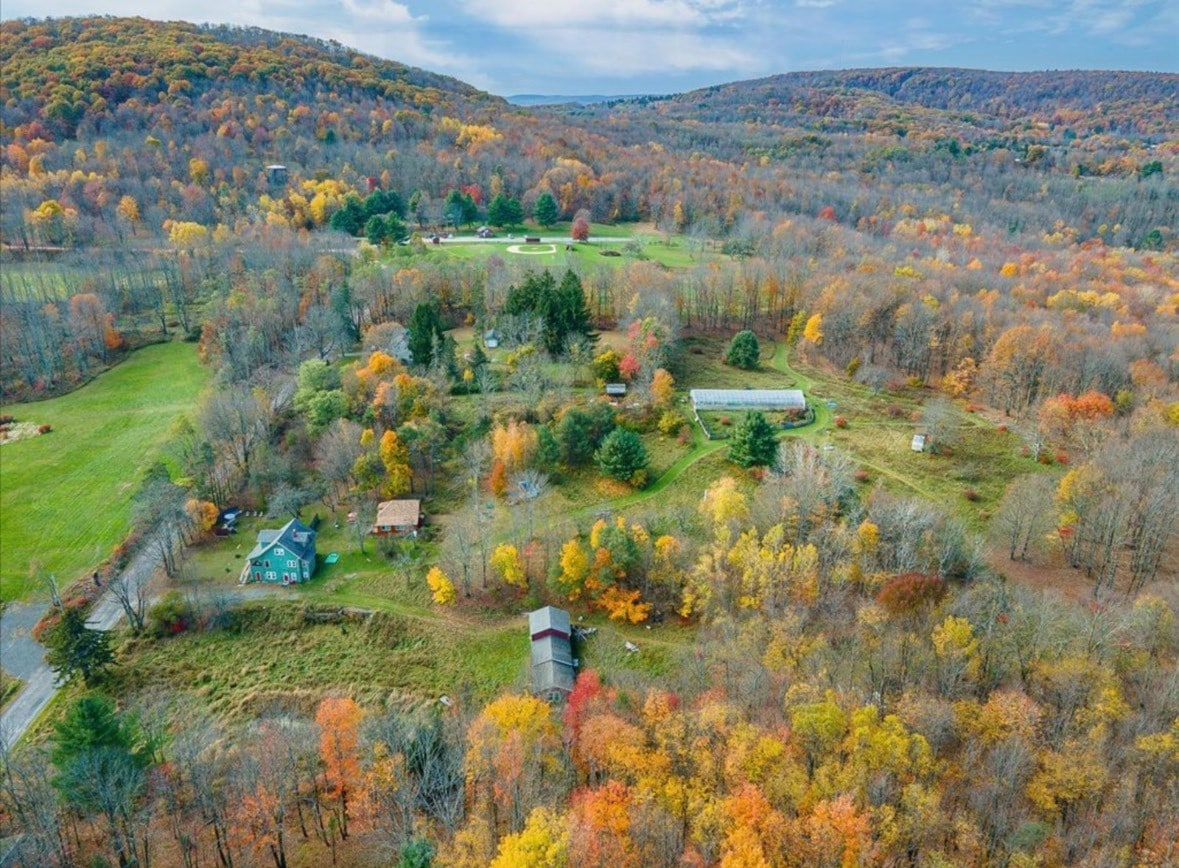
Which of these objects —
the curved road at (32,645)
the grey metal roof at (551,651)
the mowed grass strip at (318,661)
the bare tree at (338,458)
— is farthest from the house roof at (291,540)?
the grey metal roof at (551,651)

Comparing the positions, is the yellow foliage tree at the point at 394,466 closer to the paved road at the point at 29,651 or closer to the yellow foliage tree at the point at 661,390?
the paved road at the point at 29,651

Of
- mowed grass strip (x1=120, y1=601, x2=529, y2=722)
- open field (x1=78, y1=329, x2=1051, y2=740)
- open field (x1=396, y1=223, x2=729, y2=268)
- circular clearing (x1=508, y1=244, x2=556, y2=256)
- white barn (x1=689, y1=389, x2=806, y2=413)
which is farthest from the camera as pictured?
circular clearing (x1=508, y1=244, x2=556, y2=256)

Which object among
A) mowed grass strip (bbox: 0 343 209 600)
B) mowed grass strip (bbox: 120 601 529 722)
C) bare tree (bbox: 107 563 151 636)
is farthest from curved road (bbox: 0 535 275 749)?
mowed grass strip (bbox: 120 601 529 722)

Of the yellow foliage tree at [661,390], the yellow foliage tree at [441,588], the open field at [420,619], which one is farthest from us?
the yellow foliage tree at [661,390]

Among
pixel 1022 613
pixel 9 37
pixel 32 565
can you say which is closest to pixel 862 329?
pixel 1022 613

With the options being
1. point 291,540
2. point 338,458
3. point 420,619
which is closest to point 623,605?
point 420,619

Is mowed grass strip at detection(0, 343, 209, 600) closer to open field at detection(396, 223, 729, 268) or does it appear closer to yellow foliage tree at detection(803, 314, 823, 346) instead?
open field at detection(396, 223, 729, 268)
